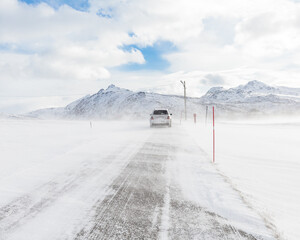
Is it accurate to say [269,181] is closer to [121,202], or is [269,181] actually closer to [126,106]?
[121,202]

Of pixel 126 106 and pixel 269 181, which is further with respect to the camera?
pixel 126 106

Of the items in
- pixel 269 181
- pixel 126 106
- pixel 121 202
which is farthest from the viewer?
pixel 126 106

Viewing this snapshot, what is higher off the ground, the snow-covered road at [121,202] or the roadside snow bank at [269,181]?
the snow-covered road at [121,202]

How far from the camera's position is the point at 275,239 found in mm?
2703

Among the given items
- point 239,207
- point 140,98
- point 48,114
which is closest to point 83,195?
point 239,207

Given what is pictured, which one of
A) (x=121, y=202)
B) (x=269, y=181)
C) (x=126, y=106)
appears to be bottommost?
(x=269, y=181)

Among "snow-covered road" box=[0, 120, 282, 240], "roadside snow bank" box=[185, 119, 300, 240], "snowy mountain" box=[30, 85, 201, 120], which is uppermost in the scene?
"snowy mountain" box=[30, 85, 201, 120]

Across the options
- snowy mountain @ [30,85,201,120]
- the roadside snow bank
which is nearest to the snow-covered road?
the roadside snow bank

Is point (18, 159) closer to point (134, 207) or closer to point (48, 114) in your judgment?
point (134, 207)

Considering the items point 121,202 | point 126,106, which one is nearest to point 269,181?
point 121,202

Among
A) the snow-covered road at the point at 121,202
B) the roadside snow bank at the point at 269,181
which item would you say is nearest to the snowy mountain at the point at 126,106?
the roadside snow bank at the point at 269,181

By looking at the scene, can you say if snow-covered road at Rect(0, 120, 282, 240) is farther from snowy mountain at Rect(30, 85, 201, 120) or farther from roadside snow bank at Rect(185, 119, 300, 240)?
snowy mountain at Rect(30, 85, 201, 120)

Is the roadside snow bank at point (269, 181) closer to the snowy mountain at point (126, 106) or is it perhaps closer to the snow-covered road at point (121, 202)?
the snow-covered road at point (121, 202)

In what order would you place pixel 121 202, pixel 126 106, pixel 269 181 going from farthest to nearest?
pixel 126 106 < pixel 269 181 < pixel 121 202
